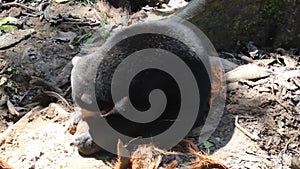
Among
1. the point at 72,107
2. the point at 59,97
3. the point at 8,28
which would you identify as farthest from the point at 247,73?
the point at 8,28

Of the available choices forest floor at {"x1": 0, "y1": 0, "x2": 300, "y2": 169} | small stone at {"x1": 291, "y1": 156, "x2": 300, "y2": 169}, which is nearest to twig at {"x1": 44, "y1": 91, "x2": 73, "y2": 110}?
forest floor at {"x1": 0, "y1": 0, "x2": 300, "y2": 169}

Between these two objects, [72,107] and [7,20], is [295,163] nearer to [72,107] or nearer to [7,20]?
[72,107]

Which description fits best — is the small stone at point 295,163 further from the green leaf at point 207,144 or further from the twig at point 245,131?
the green leaf at point 207,144

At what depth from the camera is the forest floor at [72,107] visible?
3.20 m

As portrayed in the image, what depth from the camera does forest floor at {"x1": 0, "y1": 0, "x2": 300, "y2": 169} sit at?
320 centimetres

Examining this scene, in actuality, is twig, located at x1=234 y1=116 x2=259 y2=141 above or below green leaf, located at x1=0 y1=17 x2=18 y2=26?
below

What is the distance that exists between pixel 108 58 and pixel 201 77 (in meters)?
0.63

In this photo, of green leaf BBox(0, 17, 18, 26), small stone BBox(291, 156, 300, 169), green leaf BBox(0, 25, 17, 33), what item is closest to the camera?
small stone BBox(291, 156, 300, 169)

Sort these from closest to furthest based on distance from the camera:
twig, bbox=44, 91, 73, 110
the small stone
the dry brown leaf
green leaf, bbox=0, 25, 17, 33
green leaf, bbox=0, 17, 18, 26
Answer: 1. the small stone
2. the dry brown leaf
3. twig, bbox=44, 91, 73, 110
4. green leaf, bbox=0, 25, 17, 33
5. green leaf, bbox=0, 17, 18, 26

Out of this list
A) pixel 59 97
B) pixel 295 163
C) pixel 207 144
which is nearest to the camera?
pixel 295 163

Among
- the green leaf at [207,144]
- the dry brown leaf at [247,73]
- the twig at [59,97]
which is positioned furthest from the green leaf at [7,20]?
the green leaf at [207,144]

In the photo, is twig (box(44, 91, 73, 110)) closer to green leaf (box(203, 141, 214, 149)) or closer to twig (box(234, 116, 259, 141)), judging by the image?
green leaf (box(203, 141, 214, 149))

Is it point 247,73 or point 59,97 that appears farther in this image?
point 59,97

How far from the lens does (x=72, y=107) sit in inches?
151
